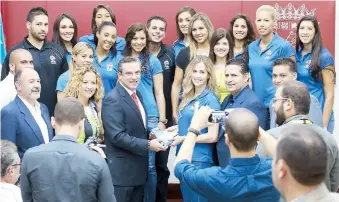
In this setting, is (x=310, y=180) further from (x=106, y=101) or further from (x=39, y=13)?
(x=39, y=13)

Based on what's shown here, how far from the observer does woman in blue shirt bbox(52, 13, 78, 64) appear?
263 inches

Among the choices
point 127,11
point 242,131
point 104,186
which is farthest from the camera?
point 127,11

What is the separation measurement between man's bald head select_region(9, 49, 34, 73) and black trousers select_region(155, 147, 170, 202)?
144 cm

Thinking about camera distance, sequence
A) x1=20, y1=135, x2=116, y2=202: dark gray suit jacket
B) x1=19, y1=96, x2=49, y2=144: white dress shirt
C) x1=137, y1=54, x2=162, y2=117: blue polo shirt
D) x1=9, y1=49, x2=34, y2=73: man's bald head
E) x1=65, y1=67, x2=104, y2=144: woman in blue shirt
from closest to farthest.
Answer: x1=20, y1=135, x2=116, y2=202: dark gray suit jacket → x1=19, y1=96, x2=49, y2=144: white dress shirt → x1=65, y1=67, x2=104, y2=144: woman in blue shirt → x1=9, y1=49, x2=34, y2=73: man's bald head → x1=137, y1=54, x2=162, y2=117: blue polo shirt

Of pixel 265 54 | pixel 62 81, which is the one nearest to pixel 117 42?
pixel 62 81

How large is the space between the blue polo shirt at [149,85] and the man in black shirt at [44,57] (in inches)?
29.6

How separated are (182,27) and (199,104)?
5.24 ft

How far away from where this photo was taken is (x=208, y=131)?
5395mm

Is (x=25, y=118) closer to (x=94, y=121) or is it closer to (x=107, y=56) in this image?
(x=94, y=121)

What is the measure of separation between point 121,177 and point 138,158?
0.21 m

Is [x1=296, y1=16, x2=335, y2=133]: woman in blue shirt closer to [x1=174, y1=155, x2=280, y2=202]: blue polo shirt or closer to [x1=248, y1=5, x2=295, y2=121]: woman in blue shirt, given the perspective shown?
[x1=248, y1=5, x2=295, y2=121]: woman in blue shirt

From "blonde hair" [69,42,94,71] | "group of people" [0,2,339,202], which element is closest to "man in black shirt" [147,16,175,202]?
"group of people" [0,2,339,202]

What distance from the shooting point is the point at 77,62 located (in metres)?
6.09

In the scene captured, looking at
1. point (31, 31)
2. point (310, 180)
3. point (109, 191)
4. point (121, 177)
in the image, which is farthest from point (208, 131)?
point (310, 180)
